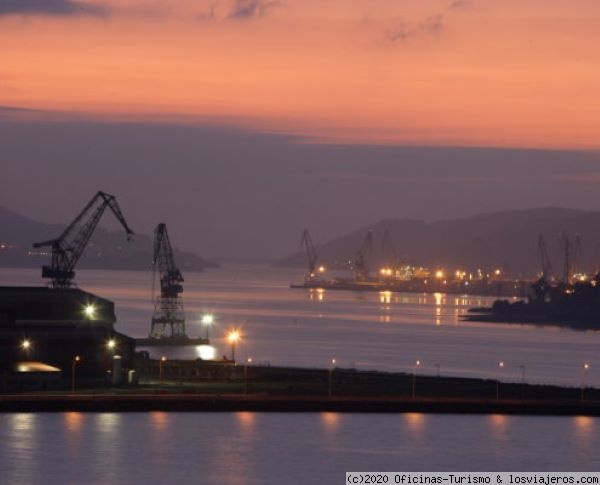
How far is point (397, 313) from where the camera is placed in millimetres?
112125

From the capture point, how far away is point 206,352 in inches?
2484

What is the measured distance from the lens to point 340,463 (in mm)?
28031

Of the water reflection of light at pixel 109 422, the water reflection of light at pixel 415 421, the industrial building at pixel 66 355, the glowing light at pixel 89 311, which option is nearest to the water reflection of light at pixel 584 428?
the water reflection of light at pixel 415 421

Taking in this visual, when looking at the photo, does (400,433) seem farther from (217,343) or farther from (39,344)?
(217,343)

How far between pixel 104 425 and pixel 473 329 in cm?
5992

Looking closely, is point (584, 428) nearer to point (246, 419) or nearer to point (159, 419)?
point (246, 419)

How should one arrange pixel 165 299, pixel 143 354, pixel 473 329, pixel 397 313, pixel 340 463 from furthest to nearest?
1. pixel 397 313
2. pixel 473 329
3. pixel 165 299
4. pixel 143 354
5. pixel 340 463

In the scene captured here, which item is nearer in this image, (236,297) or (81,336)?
(81,336)

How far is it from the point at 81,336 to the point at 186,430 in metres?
7.07

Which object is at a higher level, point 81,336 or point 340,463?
point 81,336

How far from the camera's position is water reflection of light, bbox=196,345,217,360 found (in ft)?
198

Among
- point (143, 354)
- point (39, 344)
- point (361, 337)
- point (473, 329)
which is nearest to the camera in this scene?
Result: point (39, 344)

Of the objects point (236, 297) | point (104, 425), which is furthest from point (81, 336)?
point (236, 297)

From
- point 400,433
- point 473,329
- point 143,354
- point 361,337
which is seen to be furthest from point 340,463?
point 473,329
